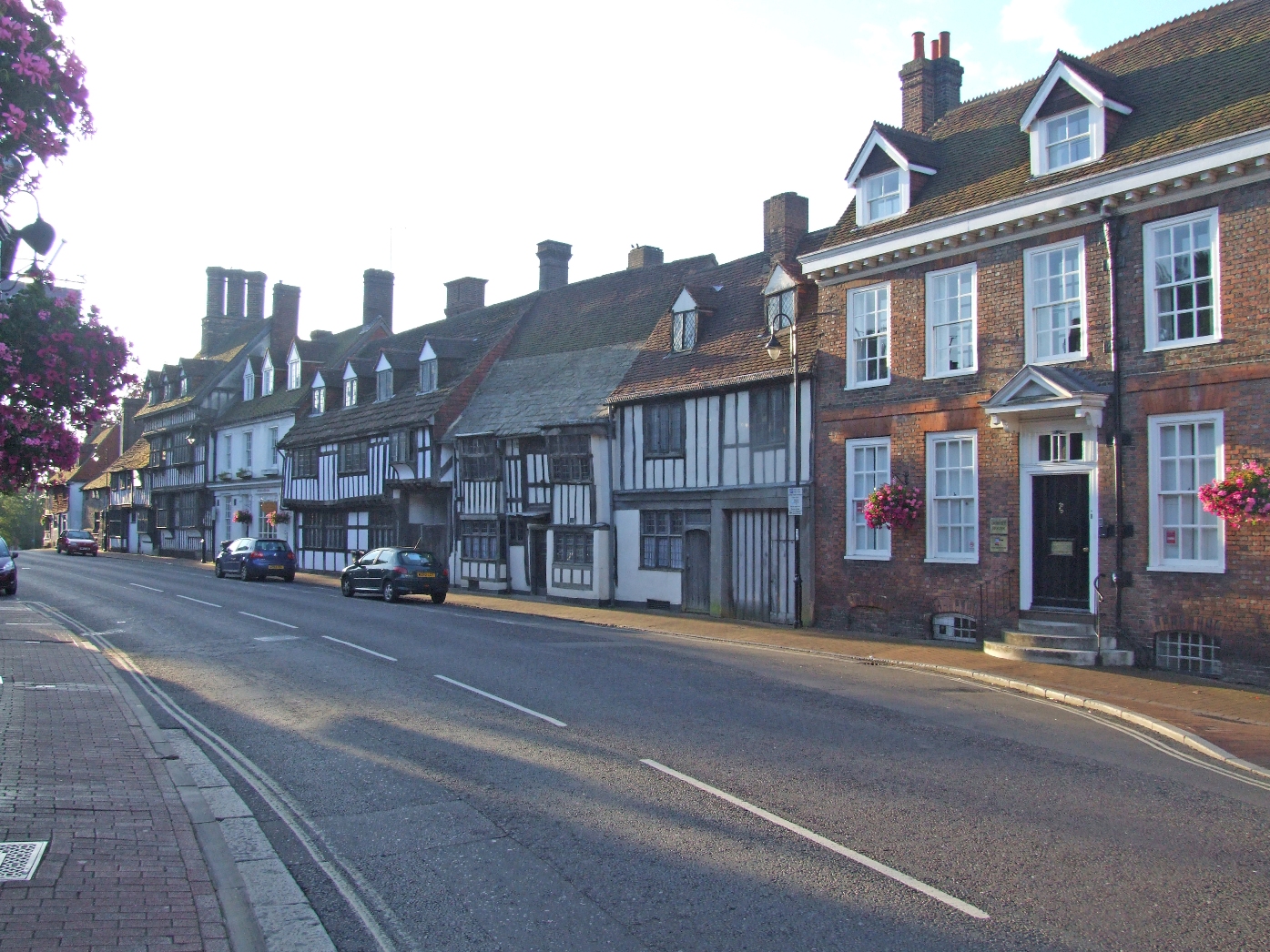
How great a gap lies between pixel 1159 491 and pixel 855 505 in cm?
629

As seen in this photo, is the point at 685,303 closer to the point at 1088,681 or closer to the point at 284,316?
the point at 1088,681

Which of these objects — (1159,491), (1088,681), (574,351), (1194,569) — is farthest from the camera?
(574,351)

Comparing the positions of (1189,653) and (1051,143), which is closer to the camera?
(1189,653)

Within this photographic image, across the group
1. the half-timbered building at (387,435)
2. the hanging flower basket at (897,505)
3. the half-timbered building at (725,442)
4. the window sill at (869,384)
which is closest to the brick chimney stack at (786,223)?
the half-timbered building at (725,442)

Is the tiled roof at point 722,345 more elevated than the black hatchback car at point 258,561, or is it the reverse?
the tiled roof at point 722,345

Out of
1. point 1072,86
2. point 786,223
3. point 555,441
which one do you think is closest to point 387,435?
point 555,441

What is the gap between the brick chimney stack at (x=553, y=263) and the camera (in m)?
40.7

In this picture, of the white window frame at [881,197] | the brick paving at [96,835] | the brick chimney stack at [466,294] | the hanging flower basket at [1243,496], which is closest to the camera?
the brick paving at [96,835]

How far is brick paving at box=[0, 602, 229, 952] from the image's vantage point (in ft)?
16.8

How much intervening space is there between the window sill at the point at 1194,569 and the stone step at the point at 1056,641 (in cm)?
144

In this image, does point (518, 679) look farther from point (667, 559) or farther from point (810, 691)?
point (667, 559)

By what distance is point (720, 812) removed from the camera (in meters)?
7.38

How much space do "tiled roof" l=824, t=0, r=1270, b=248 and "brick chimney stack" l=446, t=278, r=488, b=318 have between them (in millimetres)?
26665

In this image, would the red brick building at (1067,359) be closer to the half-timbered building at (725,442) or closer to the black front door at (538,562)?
the half-timbered building at (725,442)
